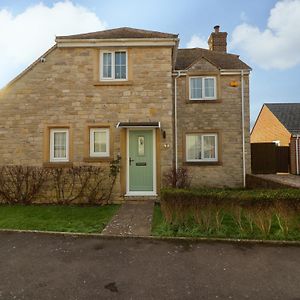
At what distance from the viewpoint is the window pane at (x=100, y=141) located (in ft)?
32.3

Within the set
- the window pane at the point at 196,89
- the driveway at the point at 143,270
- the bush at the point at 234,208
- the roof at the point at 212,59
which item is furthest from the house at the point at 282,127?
the driveway at the point at 143,270

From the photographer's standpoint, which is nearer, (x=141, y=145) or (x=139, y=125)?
(x=139, y=125)

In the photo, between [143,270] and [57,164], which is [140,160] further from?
[143,270]

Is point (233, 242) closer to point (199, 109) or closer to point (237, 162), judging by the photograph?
point (237, 162)

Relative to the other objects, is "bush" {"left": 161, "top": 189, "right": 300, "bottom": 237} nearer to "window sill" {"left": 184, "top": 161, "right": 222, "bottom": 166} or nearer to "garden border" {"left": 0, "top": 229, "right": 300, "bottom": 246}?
"garden border" {"left": 0, "top": 229, "right": 300, "bottom": 246}

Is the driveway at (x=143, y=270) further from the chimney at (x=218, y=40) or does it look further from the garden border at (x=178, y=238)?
the chimney at (x=218, y=40)

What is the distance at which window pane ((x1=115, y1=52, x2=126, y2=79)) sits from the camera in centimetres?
995

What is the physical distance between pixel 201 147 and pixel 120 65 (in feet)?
18.7

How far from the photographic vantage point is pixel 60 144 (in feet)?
32.8

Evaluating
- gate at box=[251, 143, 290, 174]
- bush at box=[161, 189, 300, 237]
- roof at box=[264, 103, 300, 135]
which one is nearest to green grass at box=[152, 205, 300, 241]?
bush at box=[161, 189, 300, 237]

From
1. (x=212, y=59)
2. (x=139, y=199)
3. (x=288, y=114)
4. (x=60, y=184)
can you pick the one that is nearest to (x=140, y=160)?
(x=139, y=199)

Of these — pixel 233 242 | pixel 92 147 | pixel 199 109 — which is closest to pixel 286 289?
pixel 233 242

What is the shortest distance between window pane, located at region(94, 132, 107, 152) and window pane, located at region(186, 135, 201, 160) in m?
4.70

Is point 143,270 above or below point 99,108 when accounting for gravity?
below
